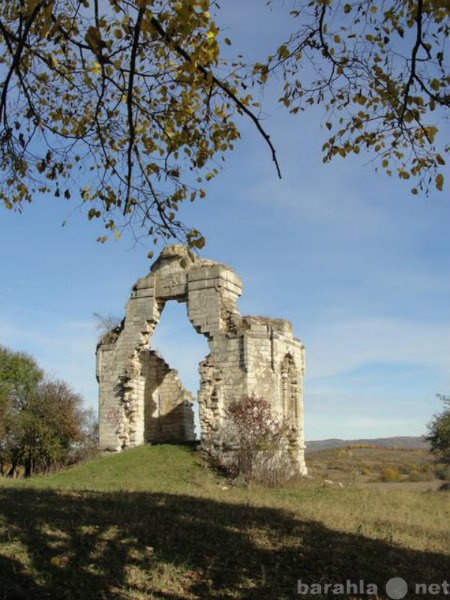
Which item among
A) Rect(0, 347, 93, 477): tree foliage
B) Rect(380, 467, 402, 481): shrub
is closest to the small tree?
Rect(0, 347, 93, 477): tree foliage

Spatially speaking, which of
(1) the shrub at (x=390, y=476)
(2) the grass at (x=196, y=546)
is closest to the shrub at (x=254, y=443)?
(2) the grass at (x=196, y=546)

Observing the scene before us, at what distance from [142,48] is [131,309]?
586 inches

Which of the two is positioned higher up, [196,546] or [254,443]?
[254,443]

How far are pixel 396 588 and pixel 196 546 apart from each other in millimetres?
2210

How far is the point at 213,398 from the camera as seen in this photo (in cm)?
1900

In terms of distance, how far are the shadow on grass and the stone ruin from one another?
9.20m

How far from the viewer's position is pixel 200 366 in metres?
19.3

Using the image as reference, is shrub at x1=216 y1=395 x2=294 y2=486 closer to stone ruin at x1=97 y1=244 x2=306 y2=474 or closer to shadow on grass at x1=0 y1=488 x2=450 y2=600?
stone ruin at x1=97 y1=244 x2=306 y2=474

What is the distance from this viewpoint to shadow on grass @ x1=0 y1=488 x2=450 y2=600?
6.17m

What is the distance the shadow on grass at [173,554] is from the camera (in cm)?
617

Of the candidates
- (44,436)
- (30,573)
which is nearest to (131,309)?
(44,436)

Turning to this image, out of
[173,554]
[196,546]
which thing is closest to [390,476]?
[196,546]

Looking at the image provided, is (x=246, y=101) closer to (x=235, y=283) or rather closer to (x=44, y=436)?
(x=235, y=283)

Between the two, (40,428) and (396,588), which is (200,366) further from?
(396,588)
